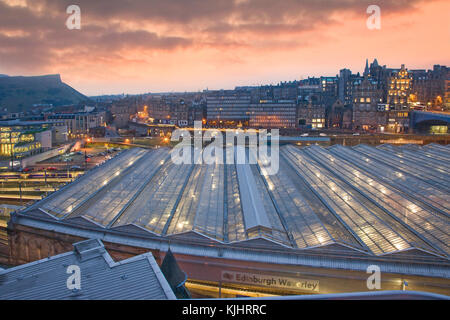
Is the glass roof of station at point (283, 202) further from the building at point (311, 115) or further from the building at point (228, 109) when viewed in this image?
the building at point (228, 109)

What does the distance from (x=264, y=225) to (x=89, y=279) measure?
760cm

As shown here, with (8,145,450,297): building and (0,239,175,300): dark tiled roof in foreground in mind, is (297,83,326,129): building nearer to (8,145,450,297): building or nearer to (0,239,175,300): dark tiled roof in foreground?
(8,145,450,297): building

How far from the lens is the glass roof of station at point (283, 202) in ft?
47.4

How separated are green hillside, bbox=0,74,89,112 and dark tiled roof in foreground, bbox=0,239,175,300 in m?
164

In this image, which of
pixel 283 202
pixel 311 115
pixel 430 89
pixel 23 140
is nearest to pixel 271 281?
pixel 283 202

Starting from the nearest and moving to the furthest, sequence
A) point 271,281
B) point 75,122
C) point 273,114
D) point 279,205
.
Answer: point 271,281 < point 279,205 < point 75,122 < point 273,114

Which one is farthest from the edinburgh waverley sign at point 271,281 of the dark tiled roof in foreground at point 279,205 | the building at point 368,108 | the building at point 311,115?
the building at point 311,115

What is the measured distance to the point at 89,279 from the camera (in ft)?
29.9

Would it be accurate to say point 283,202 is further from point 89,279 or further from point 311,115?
point 311,115

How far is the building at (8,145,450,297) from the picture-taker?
41.8ft

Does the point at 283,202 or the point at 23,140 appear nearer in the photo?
the point at 283,202

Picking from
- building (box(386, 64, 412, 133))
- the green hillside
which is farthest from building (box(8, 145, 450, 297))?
the green hillside
